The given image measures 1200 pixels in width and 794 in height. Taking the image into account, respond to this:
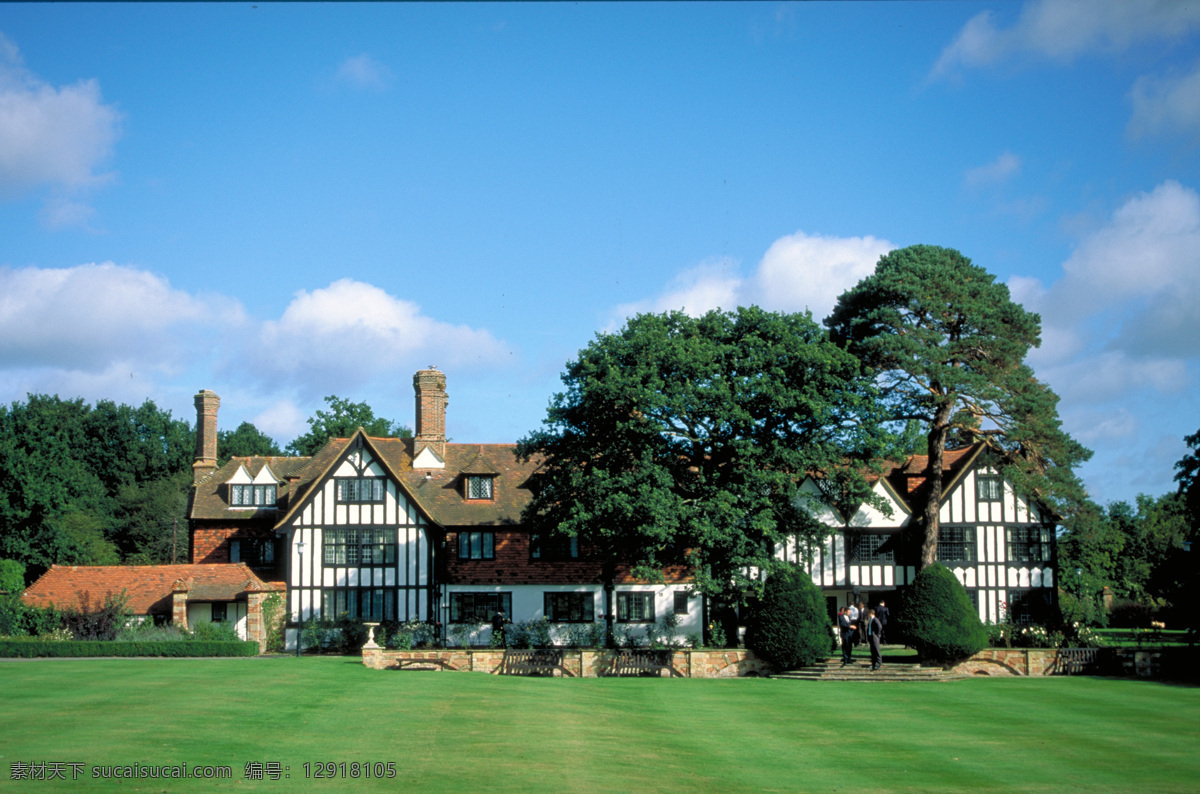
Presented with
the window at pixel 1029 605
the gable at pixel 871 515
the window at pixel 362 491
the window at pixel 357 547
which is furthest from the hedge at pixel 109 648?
the window at pixel 1029 605

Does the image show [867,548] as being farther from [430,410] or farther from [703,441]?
[430,410]

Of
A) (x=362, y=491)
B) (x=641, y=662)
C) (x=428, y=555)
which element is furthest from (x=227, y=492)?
(x=641, y=662)

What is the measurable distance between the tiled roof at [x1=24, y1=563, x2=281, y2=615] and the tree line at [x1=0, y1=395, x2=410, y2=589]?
24.0 ft

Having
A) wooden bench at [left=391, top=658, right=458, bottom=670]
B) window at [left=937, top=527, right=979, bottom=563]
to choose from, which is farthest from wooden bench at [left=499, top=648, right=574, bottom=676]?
window at [left=937, top=527, right=979, bottom=563]

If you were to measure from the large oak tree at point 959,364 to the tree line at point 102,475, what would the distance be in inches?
1581

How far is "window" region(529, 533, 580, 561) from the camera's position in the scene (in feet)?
137

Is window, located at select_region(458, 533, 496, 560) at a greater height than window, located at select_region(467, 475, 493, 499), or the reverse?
window, located at select_region(467, 475, 493, 499)

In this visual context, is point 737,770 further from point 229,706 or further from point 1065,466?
point 1065,466

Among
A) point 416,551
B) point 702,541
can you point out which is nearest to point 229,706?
point 702,541

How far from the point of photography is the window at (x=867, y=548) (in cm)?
4484

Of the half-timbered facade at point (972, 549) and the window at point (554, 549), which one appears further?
the half-timbered facade at point (972, 549)

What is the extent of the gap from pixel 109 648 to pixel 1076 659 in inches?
1260

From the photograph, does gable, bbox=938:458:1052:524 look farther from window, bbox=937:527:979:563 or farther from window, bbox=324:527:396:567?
window, bbox=324:527:396:567

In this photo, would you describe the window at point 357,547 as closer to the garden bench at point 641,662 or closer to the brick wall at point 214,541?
the brick wall at point 214,541
